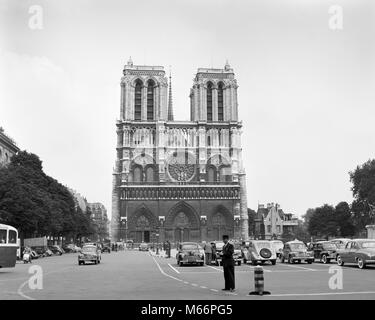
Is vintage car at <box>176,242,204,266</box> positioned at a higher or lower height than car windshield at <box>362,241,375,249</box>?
lower

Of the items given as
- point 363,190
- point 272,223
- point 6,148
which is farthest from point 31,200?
point 272,223

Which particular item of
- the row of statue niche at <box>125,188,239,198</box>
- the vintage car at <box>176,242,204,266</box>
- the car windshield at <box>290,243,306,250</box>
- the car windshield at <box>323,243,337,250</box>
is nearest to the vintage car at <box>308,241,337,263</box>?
the car windshield at <box>323,243,337,250</box>

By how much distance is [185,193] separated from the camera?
97.6 meters

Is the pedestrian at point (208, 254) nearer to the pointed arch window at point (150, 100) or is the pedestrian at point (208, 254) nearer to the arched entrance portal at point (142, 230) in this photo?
the arched entrance portal at point (142, 230)

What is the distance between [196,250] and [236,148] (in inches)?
2689

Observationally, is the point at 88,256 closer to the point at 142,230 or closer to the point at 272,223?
the point at 142,230

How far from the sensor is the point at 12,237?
89.1 ft

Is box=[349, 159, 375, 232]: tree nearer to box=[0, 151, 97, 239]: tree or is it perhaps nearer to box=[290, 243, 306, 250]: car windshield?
box=[290, 243, 306, 250]: car windshield

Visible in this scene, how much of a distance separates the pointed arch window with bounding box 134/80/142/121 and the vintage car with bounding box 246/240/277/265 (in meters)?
69.9

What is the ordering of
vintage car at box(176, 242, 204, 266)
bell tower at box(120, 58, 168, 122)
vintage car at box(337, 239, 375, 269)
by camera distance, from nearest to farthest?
vintage car at box(337, 239, 375, 269)
vintage car at box(176, 242, 204, 266)
bell tower at box(120, 58, 168, 122)

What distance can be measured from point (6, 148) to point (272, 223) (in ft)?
204

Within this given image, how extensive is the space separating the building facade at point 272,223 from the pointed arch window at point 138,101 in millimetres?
35082

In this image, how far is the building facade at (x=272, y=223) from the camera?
10850cm

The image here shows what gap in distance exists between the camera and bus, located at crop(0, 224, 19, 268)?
25891 mm
